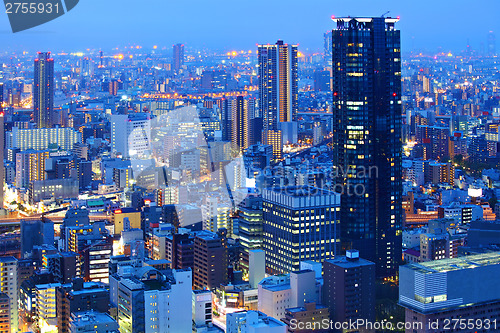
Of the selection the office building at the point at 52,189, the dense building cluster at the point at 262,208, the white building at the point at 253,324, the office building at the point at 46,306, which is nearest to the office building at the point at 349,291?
the dense building cluster at the point at 262,208

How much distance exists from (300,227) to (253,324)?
3073 millimetres

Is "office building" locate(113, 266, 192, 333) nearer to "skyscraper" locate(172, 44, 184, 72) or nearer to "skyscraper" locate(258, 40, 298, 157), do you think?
"skyscraper" locate(258, 40, 298, 157)

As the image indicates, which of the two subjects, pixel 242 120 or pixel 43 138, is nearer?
pixel 43 138

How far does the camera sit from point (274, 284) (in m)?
8.99

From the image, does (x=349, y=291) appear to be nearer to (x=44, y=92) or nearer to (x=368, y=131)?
(x=368, y=131)

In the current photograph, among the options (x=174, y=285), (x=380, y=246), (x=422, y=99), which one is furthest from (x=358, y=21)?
(x=422, y=99)

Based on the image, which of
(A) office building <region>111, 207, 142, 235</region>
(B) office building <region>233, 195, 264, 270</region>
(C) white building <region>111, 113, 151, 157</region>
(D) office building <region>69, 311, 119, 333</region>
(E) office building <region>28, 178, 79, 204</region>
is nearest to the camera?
(D) office building <region>69, 311, 119, 333</region>

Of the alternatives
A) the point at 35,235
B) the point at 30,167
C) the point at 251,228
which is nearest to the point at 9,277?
the point at 35,235

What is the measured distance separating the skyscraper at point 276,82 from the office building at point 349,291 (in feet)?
45.7

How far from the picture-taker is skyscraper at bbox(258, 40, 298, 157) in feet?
75.8

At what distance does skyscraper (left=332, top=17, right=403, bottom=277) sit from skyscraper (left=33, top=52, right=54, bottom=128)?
583 inches

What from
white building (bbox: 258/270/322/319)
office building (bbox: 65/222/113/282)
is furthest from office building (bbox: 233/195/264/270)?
white building (bbox: 258/270/322/319)

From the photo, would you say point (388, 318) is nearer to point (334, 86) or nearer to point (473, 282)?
point (473, 282)

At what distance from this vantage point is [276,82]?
2342 cm
